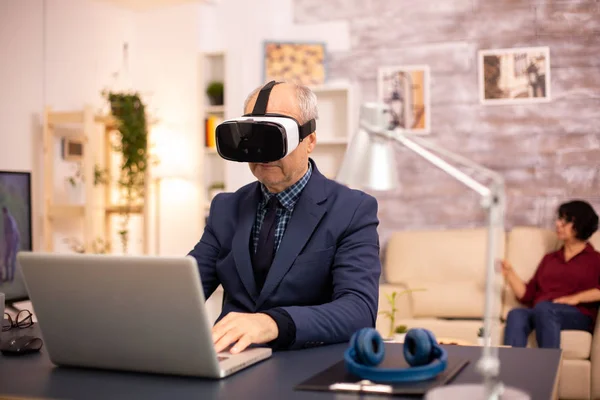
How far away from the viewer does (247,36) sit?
579cm

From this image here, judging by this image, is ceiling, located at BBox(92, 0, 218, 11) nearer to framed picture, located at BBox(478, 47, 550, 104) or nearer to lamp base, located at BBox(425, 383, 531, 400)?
framed picture, located at BBox(478, 47, 550, 104)

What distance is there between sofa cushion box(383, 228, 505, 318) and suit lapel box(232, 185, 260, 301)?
2833mm

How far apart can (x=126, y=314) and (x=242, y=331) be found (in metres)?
0.26

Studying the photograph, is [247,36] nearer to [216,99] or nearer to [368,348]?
[216,99]

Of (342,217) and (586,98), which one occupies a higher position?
(586,98)

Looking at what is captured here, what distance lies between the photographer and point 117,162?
5973 millimetres

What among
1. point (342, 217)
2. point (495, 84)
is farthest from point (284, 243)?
point (495, 84)

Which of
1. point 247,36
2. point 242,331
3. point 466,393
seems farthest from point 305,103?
point 247,36

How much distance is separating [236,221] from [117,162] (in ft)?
13.3

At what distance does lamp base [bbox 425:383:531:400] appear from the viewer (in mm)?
1168

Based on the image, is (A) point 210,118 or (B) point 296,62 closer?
(B) point 296,62

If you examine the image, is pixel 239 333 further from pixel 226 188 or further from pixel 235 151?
pixel 226 188

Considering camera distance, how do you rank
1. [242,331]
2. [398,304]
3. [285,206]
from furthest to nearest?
[398,304]
[285,206]
[242,331]

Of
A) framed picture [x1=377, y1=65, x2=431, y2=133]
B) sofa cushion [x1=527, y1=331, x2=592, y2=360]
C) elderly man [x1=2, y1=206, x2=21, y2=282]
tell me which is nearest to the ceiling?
framed picture [x1=377, y1=65, x2=431, y2=133]
